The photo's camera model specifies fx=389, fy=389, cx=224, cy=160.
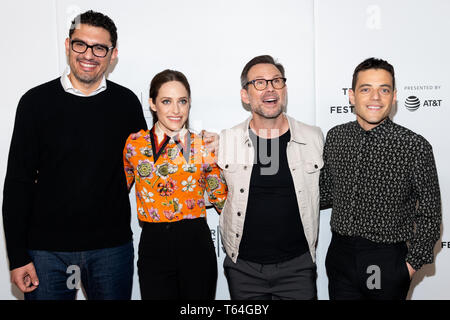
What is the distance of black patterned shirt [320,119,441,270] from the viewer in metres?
1.99

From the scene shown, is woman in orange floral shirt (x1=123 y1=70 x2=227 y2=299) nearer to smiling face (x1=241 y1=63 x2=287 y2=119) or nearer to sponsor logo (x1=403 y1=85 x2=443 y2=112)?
smiling face (x1=241 y1=63 x2=287 y2=119)

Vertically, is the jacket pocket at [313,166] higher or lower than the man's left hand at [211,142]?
lower

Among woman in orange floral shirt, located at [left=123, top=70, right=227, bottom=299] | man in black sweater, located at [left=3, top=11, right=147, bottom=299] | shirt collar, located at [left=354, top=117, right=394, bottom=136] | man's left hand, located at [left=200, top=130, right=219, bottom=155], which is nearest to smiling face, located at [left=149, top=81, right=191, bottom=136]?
woman in orange floral shirt, located at [left=123, top=70, right=227, bottom=299]

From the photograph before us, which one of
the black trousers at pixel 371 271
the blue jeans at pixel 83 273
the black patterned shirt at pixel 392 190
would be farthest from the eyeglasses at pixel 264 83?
the blue jeans at pixel 83 273

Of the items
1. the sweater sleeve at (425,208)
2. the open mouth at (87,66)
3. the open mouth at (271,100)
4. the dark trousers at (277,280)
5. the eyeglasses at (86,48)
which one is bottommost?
the dark trousers at (277,280)

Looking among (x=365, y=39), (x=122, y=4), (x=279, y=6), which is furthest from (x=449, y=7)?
(x=122, y=4)

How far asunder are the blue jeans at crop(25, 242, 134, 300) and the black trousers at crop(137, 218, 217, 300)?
0.54 feet

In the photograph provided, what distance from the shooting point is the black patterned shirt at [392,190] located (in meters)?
1.99

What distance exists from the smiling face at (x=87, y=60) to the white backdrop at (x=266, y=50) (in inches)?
25.8

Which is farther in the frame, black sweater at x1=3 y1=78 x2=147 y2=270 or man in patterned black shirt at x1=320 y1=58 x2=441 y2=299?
black sweater at x1=3 y1=78 x2=147 y2=270

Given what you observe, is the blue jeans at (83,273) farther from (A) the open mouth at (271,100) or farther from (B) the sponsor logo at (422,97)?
(B) the sponsor logo at (422,97)

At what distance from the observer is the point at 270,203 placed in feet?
7.08

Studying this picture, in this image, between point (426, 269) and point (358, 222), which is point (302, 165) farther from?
point (426, 269)

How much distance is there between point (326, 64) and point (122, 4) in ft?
5.01
